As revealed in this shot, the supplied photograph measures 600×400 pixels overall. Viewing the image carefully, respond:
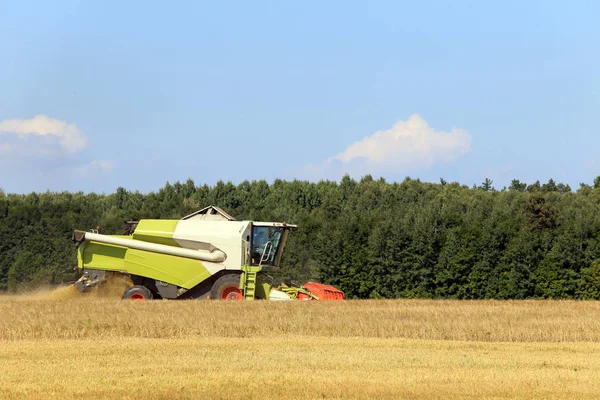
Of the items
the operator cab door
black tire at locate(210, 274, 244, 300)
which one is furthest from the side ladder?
the operator cab door

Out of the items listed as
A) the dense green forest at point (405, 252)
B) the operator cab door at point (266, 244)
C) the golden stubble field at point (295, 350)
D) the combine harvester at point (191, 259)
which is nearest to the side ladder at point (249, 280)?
the combine harvester at point (191, 259)

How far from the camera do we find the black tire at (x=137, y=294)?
29766mm

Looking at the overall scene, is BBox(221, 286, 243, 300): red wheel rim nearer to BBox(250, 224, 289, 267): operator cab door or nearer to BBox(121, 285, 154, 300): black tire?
BBox(250, 224, 289, 267): operator cab door

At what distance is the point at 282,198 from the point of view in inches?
3034

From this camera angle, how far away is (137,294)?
2978 cm

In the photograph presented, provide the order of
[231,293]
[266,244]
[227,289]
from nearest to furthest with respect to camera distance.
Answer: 1. [231,293]
2. [227,289]
3. [266,244]

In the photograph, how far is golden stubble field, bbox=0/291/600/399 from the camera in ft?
44.0

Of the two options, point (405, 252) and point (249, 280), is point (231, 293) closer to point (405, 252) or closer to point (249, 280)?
point (249, 280)

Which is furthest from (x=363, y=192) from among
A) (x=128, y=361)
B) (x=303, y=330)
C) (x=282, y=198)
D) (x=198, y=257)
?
(x=128, y=361)

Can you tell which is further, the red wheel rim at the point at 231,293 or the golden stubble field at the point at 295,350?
the red wheel rim at the point at 231,293

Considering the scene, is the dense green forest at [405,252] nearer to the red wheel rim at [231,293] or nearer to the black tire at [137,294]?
the black tire at [137,294]

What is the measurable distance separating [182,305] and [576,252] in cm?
2419

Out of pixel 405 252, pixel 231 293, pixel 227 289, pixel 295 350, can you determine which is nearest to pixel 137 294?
pixel 227 289

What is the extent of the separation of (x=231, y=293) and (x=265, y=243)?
Answer: 2.07 m
